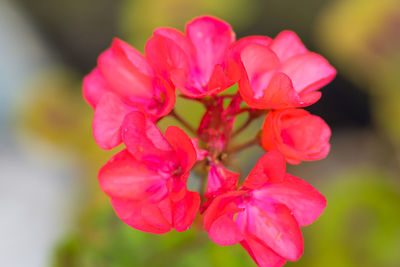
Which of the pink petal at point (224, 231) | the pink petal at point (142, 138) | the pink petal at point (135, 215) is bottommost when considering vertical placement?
the pink petal at point (224, 231)

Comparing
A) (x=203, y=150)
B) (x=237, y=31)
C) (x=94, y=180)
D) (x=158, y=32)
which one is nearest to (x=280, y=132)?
(x=203, y=150)

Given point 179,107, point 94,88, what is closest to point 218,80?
point 94,88

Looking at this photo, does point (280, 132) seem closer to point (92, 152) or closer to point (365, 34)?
point (92, 152)

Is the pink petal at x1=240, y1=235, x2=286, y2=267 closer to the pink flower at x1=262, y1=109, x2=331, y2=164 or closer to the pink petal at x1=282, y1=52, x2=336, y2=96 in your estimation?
the pink flower at x1=262, y1=109, x2=331, y2=164

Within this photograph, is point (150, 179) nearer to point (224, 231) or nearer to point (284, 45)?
point (224, 231)

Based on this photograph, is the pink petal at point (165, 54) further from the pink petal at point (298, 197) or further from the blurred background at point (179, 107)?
the blurred background at point (179, 107)

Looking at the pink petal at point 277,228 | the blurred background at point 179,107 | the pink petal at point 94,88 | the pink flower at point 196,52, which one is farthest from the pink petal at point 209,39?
the blurred background at point 179,107
